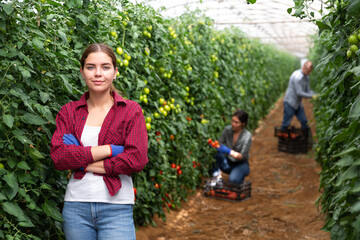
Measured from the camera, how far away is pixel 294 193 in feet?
17.6

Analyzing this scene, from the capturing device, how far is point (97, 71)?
210cm

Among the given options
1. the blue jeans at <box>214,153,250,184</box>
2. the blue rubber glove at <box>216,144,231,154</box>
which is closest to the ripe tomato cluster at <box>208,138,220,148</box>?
the blue rubber glove at <box>216,144,231,154</box>

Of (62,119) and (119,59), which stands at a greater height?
(119,59)

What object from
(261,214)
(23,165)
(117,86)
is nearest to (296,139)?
(261,214)

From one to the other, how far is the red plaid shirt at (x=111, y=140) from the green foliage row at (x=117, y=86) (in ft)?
0.47

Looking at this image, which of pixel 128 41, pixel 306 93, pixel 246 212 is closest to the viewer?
pixel 128 41

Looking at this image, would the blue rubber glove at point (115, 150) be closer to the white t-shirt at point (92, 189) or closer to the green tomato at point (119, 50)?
the white t-shirt at point (92, 189)

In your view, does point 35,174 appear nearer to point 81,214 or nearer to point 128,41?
point 81,214

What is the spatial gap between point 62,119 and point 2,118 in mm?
288

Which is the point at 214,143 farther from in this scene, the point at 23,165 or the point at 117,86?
the point at 23,165

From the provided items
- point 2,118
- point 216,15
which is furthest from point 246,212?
point 216,15

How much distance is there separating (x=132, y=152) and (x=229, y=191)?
127 inches

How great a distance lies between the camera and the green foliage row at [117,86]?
2.13m

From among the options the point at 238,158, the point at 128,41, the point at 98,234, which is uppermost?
the point at 128,41
